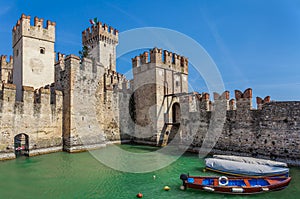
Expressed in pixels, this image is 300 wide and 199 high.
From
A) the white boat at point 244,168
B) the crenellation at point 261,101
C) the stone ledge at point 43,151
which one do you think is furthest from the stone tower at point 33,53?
the crenellation at point 261,101

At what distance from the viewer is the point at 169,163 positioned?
1243cm

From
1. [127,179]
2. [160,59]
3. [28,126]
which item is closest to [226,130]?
[127,179]

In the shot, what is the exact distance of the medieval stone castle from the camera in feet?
41.2

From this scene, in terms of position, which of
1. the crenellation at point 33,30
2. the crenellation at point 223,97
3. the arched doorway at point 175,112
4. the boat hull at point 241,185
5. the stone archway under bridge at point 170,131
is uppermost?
the crenellation at point 33,30

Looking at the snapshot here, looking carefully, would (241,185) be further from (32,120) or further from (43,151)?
(32,120)

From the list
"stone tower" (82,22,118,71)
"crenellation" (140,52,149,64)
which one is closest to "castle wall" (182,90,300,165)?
"crenellation" (140,52,149,64)

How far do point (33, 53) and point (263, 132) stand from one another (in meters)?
19.5

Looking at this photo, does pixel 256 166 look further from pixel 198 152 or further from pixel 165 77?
pixel 165 77

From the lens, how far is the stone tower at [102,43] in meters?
37.2

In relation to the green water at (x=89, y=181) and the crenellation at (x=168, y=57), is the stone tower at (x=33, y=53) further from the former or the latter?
the crenellation at (x=168, y=57)

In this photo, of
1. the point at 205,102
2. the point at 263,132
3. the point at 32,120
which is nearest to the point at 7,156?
the point at 32,120

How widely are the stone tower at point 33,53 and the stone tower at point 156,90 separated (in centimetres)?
826

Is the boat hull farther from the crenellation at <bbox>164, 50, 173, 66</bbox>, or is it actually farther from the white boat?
the crenellation at <bbox>164, 50, 173, 66</bbox>

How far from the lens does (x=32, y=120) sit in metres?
14.7
